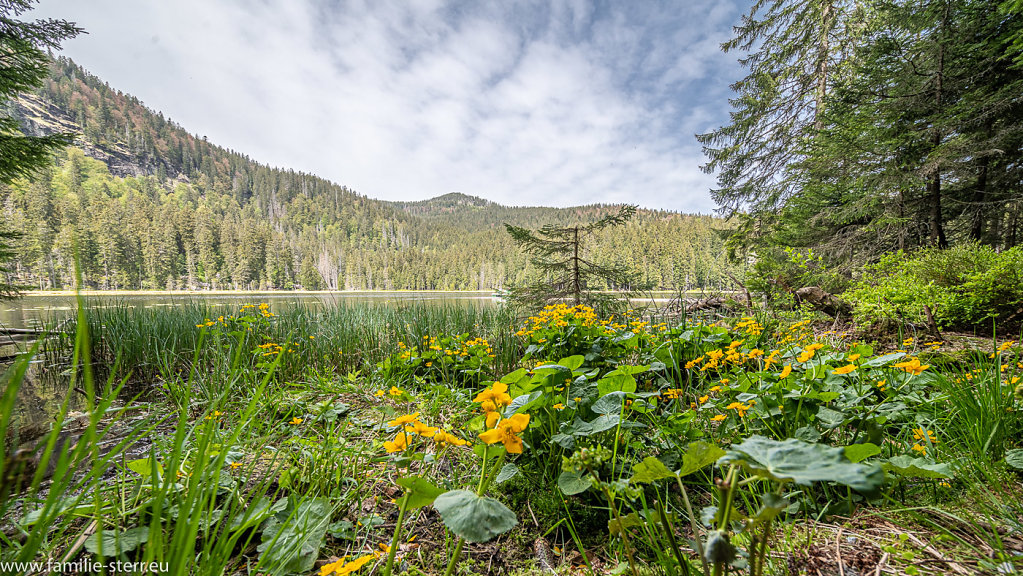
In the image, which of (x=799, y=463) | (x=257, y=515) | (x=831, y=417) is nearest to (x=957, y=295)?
(x=831, y=417)

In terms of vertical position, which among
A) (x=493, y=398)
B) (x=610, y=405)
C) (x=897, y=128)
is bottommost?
(x=610, y=405)

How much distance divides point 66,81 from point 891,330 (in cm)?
13181

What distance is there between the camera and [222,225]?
4653cm

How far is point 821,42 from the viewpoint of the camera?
8156 millimetres

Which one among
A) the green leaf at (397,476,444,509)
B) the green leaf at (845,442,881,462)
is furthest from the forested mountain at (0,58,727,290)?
the green leaf at (845,442,881,462)

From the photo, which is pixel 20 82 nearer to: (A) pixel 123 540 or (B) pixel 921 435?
(A) pixel 123 540

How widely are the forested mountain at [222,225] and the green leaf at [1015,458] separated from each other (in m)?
2.02

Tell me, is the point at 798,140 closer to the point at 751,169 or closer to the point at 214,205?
the point at 751,169

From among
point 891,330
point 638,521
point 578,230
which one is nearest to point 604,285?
point 578,230

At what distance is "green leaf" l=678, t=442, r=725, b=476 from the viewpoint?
594 millimetres

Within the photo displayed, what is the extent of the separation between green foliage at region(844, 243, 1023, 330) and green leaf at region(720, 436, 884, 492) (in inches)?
142

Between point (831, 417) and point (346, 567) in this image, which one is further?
point (831, 417)

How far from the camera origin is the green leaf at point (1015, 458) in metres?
0.88

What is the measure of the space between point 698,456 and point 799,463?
24cm
